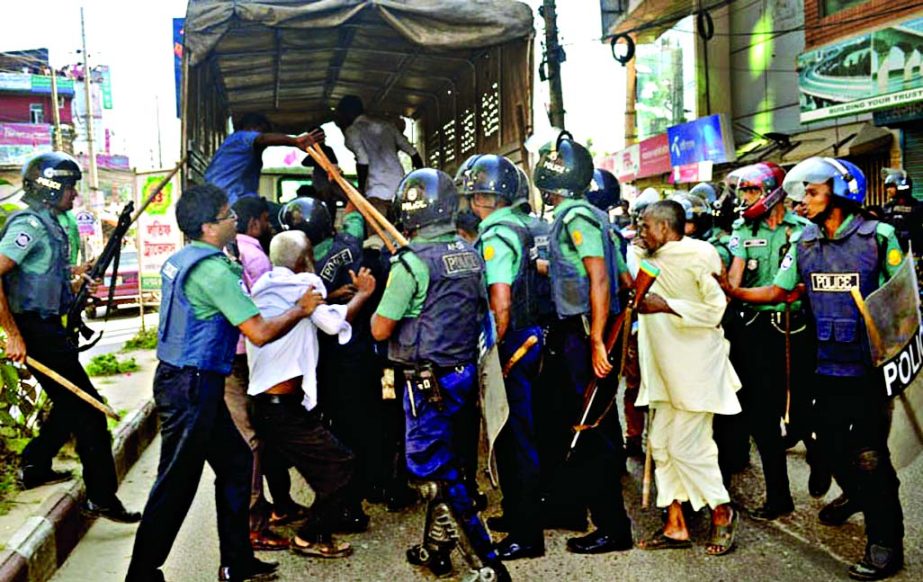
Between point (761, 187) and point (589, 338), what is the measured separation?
1.72 m

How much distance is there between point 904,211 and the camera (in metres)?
9.45

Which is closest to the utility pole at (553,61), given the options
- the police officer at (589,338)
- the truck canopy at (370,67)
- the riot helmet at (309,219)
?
the truck canopy at (370,67)

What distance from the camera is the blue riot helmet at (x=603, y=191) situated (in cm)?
625

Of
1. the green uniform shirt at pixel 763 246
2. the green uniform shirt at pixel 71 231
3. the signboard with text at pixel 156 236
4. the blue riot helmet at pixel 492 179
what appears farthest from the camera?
the signboard with text at pixel 156 236

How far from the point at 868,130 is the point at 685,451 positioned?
12856mm

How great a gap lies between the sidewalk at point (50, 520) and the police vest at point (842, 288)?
382 centimetres

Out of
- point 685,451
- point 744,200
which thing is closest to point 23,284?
point 685,451

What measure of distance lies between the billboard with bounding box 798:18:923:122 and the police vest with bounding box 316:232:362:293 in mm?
11323

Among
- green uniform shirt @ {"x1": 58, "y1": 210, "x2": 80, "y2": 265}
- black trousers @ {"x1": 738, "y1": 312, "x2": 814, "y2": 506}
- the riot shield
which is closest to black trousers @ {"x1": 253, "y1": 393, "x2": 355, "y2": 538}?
green uniform shirt @ {"x1": 58, "y1": 210, "x2": 80, "y2": 265}

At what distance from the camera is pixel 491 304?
4.18 m

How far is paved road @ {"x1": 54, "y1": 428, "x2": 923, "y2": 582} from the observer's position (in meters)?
4.06

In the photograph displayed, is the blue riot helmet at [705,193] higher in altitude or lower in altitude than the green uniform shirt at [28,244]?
higher

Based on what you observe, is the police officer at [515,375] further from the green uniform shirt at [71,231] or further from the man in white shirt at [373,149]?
the man in white shirt at [373,149]

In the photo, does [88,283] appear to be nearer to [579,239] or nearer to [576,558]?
[579,239]
